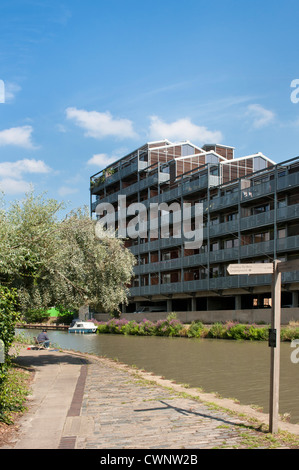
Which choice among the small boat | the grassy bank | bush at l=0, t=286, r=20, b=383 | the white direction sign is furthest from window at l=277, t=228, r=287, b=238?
bush at l=0, t=286, r=20, b=383

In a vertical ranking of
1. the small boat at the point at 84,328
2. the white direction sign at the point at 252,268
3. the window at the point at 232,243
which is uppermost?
the window at the point at 232,243

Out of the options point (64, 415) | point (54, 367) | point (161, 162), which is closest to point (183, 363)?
point (54, 367)

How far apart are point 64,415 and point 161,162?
53135 mm

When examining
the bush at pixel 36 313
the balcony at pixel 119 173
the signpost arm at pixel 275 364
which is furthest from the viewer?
the balcony at pixel 119 173

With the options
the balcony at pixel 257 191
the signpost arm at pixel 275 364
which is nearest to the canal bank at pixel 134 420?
the signpost arm at pixel 275 364

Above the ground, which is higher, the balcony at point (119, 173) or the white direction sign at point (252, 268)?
the balcony at point (119, 173)

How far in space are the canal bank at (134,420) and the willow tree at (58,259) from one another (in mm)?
3298

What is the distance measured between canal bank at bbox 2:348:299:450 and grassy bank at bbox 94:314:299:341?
65.8 ft

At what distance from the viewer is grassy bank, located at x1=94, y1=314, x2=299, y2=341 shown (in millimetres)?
32312

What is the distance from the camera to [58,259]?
15609 mm

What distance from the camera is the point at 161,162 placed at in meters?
60.6

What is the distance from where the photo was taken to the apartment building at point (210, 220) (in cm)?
4238

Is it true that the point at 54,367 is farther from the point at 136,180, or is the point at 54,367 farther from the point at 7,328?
the point at 136,180

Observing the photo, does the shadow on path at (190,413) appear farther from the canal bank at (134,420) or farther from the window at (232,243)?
the window at (232,243)
